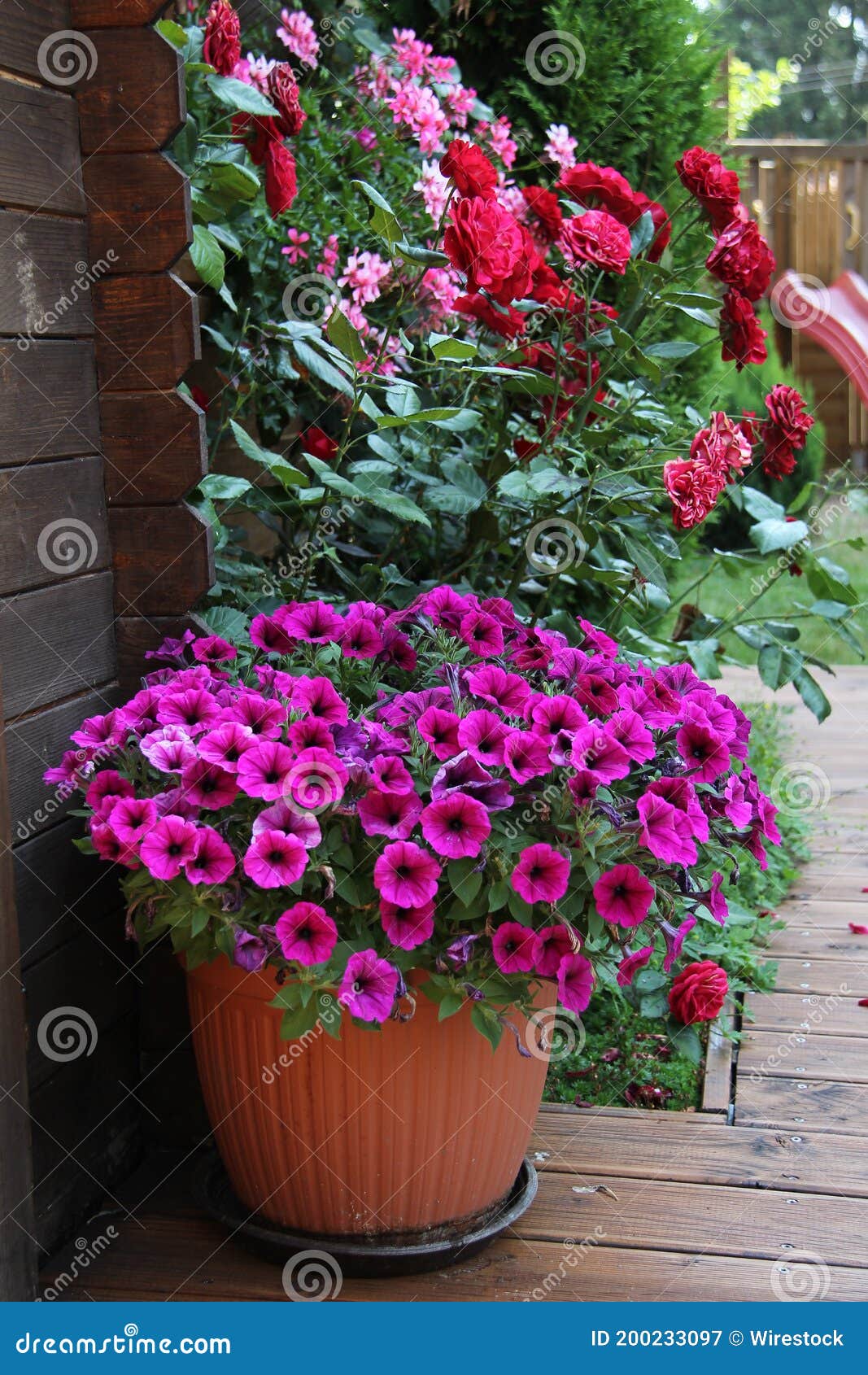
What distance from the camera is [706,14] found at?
3.21m

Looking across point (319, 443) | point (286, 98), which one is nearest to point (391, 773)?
point (319, 443)

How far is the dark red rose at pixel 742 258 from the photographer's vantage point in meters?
1.88

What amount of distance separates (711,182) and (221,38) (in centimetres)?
73

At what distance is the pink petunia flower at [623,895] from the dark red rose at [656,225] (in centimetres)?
107

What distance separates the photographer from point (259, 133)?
1.87 meters

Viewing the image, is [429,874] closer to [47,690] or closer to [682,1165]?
[47,690]

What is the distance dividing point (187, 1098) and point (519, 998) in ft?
2.12

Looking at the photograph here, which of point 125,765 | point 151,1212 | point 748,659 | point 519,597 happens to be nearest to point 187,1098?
point 151,1212

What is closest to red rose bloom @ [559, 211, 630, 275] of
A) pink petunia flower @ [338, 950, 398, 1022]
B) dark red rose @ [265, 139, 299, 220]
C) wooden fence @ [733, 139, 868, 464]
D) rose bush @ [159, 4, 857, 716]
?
rose bush @ [159, 4, 857, 716]

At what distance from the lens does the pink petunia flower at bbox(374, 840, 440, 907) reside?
131cm

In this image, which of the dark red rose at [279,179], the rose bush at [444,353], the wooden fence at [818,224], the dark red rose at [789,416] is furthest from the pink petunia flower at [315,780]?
the wooden fence at [818,224]

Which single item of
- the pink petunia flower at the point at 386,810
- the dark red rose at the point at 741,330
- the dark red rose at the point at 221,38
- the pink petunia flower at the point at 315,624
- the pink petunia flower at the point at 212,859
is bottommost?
the pink petunia flower at the point at 212,859

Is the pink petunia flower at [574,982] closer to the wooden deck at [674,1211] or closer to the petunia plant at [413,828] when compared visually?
the petunia plant at [413,828]

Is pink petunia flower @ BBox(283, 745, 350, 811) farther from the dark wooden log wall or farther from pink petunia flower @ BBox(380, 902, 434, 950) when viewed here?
the dark wooden log wall
